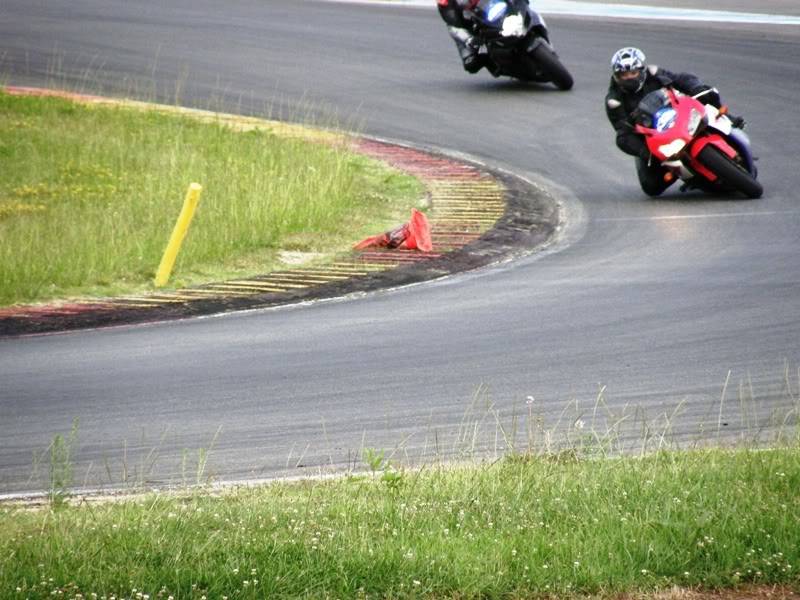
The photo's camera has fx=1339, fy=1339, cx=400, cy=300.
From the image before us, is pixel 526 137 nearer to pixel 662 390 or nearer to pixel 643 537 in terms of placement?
pixel 662 390

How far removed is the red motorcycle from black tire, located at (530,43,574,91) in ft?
19.9

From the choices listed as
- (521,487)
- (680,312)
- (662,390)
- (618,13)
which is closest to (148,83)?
(618,13)

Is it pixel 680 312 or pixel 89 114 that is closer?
pixel 680 312

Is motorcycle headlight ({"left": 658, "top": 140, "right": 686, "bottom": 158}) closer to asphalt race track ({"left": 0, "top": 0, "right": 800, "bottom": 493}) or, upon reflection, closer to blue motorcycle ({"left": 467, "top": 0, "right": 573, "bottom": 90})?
asphalt race track ({"left": 0, "top": 0, "right": 800, "bottom": 493})

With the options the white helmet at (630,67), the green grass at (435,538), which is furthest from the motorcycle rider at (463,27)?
the green grass at (435,538)

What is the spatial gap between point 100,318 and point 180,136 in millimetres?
8363

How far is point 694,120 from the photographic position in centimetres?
1391

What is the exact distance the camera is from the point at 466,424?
748 cm

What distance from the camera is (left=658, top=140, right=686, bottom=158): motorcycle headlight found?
13891 mm

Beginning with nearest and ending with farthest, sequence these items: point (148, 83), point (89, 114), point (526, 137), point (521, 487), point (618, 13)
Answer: point (521, 487)
point (526, 137)
point (89, 114)
point (148, 83)
point (618, 13)

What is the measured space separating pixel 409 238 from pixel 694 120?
10.9ft

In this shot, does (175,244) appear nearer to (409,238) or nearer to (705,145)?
(409,238)

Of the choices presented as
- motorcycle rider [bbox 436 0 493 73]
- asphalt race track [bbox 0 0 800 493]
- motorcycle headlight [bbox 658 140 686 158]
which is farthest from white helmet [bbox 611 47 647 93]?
motorcycle rider [bbox 436 0 493 73]

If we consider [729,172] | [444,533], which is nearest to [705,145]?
[729,172]
